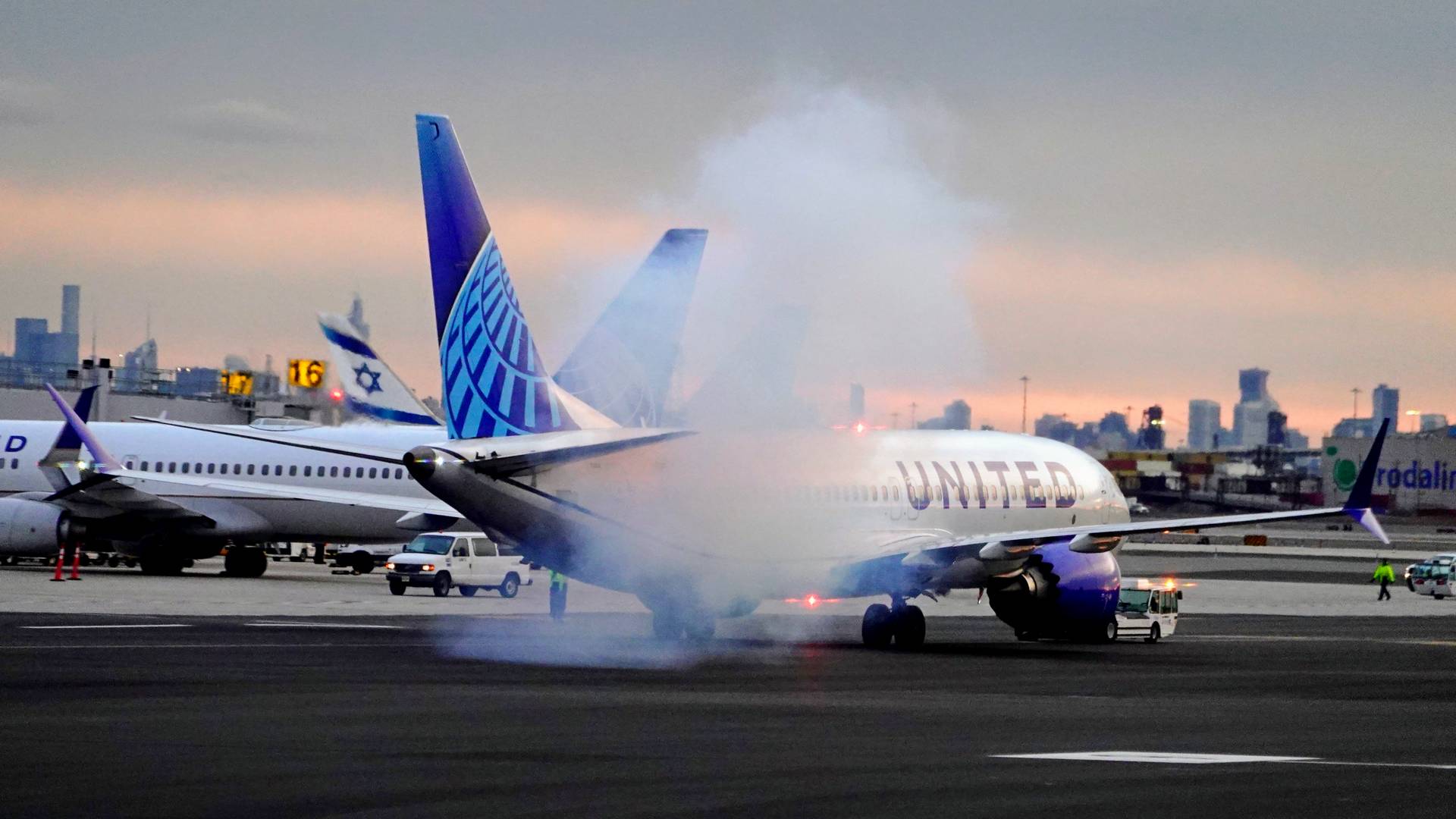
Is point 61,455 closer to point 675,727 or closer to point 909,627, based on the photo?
point 909,627

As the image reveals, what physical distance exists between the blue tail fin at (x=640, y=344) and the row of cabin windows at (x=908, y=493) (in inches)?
129

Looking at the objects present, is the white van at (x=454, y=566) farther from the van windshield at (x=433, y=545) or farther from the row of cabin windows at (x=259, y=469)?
the row of cabin windows at (x=259, y=469)

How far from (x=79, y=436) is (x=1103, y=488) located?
3540 cm

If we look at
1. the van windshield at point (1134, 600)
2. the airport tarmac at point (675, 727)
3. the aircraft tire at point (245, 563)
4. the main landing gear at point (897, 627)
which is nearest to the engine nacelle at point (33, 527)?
the aircraft tire at point (245, 563)

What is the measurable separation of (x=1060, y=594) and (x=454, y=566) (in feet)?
71.8

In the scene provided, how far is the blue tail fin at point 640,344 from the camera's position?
3469cm

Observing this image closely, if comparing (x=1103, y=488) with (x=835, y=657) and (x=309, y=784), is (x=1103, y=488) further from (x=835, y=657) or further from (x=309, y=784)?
(x=309, y=784)

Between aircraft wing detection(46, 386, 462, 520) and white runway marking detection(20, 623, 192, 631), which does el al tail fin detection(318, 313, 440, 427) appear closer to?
aircraft wing detection(46, 386, 462, 520)

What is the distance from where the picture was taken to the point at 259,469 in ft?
208

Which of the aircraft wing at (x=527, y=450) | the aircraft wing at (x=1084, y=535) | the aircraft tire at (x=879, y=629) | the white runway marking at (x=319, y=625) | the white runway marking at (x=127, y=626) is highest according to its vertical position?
the aircraft wing at (x=527, y=450)

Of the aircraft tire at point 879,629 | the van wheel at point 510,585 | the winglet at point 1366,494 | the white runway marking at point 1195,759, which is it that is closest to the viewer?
the white runway marking at point 1195,759

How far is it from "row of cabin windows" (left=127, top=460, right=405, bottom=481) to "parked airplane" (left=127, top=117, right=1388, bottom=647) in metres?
26.0

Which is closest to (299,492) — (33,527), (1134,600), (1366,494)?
(33,527)

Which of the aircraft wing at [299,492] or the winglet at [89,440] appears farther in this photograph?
the winglet at [89,440]
